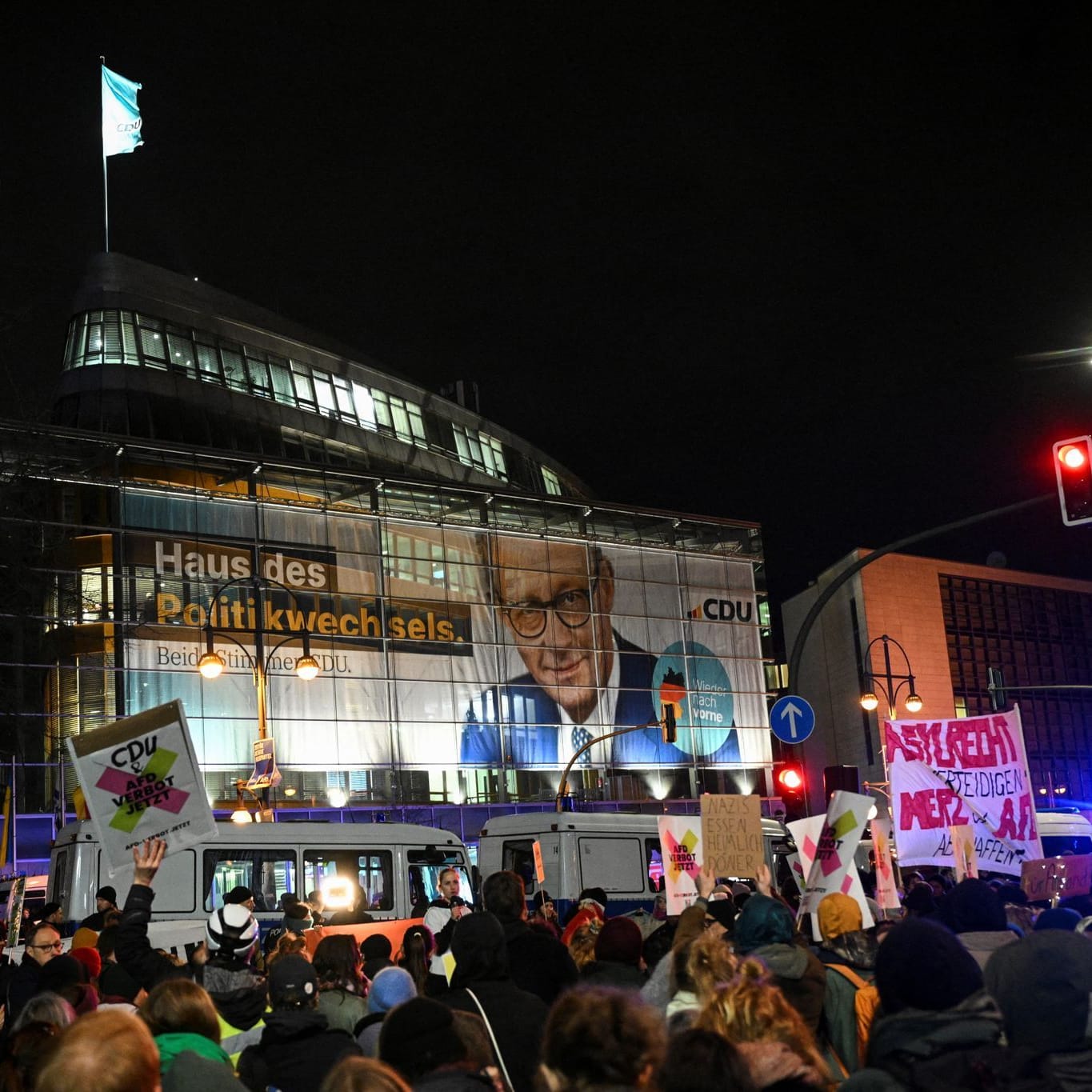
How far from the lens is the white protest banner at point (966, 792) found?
15445 millimetres

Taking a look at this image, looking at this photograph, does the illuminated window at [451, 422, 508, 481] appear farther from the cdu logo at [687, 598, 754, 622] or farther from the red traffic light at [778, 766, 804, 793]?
the red traffic light at [778, 766, 804, 793]

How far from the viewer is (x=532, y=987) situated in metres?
6.82

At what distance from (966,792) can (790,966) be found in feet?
33.6

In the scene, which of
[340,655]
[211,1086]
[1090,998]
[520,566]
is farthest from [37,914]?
[520,566]

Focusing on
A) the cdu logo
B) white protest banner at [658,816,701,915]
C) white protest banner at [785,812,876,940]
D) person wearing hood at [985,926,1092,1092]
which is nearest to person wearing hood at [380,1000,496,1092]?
person wearing hood at [985,926,1092,1092]

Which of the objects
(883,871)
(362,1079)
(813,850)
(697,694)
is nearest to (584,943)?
(813,850)

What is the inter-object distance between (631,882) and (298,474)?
20.6 metres

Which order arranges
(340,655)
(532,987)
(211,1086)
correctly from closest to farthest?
(211,1086) → (532,987) → (340,655)

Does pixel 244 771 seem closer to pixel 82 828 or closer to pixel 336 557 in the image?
pixel 336 557

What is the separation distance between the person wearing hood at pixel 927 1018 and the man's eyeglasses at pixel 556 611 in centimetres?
3969

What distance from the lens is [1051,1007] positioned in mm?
4133

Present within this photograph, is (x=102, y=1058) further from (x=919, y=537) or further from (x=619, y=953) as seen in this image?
(x=919, y=537)

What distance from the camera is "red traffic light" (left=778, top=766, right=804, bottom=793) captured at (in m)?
17.3

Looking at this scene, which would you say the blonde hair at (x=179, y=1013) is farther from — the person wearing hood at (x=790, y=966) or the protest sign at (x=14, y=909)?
the protest sign at (x=14, y=909)
